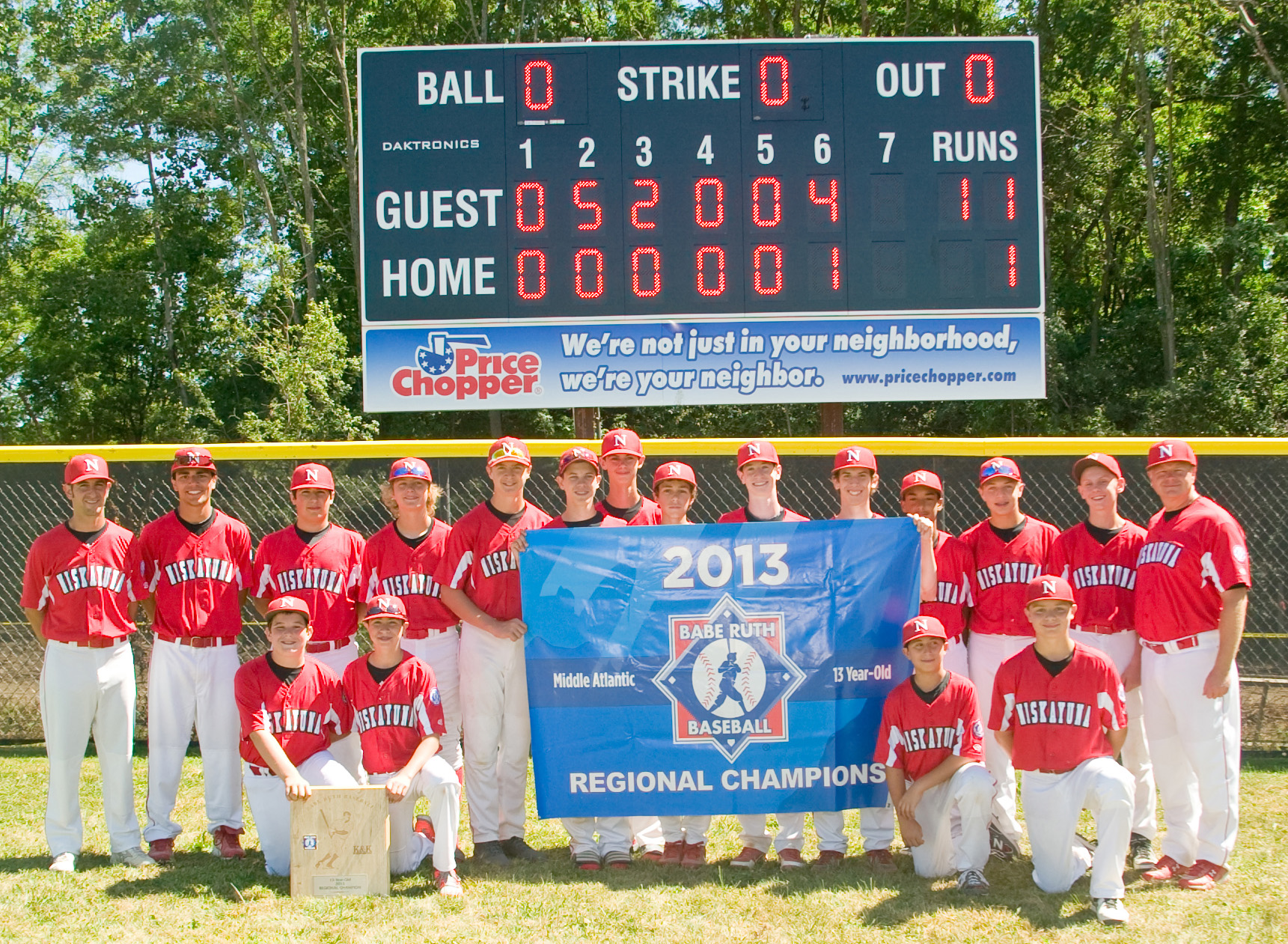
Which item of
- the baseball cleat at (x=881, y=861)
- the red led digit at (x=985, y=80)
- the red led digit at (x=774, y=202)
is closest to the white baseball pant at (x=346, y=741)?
the baseball cleat at (x=881, y=861)

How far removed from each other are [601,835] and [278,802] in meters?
1.37

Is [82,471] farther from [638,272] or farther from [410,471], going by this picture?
[638,272]

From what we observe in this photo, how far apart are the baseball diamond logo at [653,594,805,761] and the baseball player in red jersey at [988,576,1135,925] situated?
994mm

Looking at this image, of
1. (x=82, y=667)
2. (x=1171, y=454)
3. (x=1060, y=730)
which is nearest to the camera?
(x=1060, y=730)

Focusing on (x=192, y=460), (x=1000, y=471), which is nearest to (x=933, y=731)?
(x=1000, y=471)

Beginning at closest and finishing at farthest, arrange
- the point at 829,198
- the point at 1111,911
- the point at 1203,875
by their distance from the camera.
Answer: the point at 1111,911 < the point at 1203,875 < the point at 829,198

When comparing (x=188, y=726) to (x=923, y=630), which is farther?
(x=188, y=726)

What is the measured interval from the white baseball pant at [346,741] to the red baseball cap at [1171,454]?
3526 millimetres

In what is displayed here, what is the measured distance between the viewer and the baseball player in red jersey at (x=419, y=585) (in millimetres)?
5316

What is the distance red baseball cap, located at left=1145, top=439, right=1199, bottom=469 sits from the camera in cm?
493

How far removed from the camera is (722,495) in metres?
7.04

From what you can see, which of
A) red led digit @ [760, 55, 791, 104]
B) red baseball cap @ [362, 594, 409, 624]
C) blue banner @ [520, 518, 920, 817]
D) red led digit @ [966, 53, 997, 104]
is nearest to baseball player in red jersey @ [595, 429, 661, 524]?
blue banner @ [520, 518, 920, 817]

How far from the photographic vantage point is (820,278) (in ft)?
29.3

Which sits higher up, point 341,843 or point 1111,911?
point 341,843
